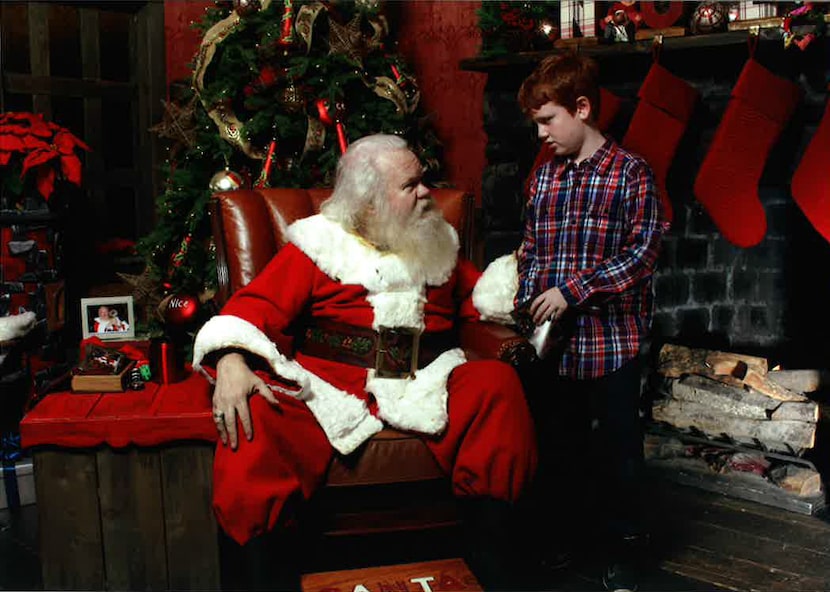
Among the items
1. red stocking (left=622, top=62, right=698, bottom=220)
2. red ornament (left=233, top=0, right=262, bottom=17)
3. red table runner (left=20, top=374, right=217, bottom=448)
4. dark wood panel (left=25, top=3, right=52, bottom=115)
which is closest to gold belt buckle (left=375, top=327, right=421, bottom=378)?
red table runner (left=20, top=374, right=217, bottom=448)

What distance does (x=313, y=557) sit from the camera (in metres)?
2.67

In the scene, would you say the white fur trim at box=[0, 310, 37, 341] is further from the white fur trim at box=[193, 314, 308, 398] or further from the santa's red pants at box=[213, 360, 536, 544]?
the santa's red pants at box=[213, 360, 536, 544]

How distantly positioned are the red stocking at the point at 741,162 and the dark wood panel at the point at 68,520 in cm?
241

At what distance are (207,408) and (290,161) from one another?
180cm

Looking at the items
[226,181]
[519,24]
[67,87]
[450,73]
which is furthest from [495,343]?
[67,87]

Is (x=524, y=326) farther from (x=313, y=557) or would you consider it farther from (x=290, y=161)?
(x=290, y=161)

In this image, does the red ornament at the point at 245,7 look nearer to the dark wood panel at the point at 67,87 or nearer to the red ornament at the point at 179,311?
the dark wood panel at the point at 67,87

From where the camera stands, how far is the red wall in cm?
440

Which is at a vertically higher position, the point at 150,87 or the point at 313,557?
the point at 150,87

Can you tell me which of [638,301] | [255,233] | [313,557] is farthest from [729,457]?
[255,233]

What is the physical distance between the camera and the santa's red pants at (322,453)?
2053 mm

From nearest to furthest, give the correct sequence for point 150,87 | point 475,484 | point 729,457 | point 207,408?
point 475,484
point 207,408
point 729,457
point 150,87

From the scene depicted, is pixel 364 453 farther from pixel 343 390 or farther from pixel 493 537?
pixel 493 537

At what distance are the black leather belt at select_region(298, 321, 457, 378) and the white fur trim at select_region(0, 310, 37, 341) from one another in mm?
1238
